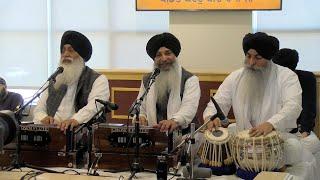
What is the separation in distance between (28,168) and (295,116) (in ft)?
6.40

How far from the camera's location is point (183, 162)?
12.3 feet

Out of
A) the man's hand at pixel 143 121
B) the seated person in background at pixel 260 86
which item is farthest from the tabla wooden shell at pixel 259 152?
the man's hand at pixel 143 121

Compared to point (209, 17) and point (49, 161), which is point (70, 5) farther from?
point (49, 161)

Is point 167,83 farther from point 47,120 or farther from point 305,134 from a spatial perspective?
point 305,134

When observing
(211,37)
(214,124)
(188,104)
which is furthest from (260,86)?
(211,37)

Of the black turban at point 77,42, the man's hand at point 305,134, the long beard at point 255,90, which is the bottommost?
the man's hand at point 305,134

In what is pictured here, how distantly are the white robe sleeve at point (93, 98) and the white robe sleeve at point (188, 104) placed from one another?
24.5 inches

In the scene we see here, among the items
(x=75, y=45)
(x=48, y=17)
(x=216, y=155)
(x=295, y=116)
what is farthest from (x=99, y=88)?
(x=48, y=17)

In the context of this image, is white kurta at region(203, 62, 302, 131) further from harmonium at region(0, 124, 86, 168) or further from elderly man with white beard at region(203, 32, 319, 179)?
harmonium at region(0, 124, 86, 168)

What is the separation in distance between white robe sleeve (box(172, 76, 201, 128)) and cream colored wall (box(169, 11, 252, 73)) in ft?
4.40

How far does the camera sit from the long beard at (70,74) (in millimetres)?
4430

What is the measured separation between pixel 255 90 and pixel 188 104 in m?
0.56

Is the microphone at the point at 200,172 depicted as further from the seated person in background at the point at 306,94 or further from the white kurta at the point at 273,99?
the seated person in background at the point at 306,94

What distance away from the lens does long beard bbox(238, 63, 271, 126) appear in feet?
13.6
